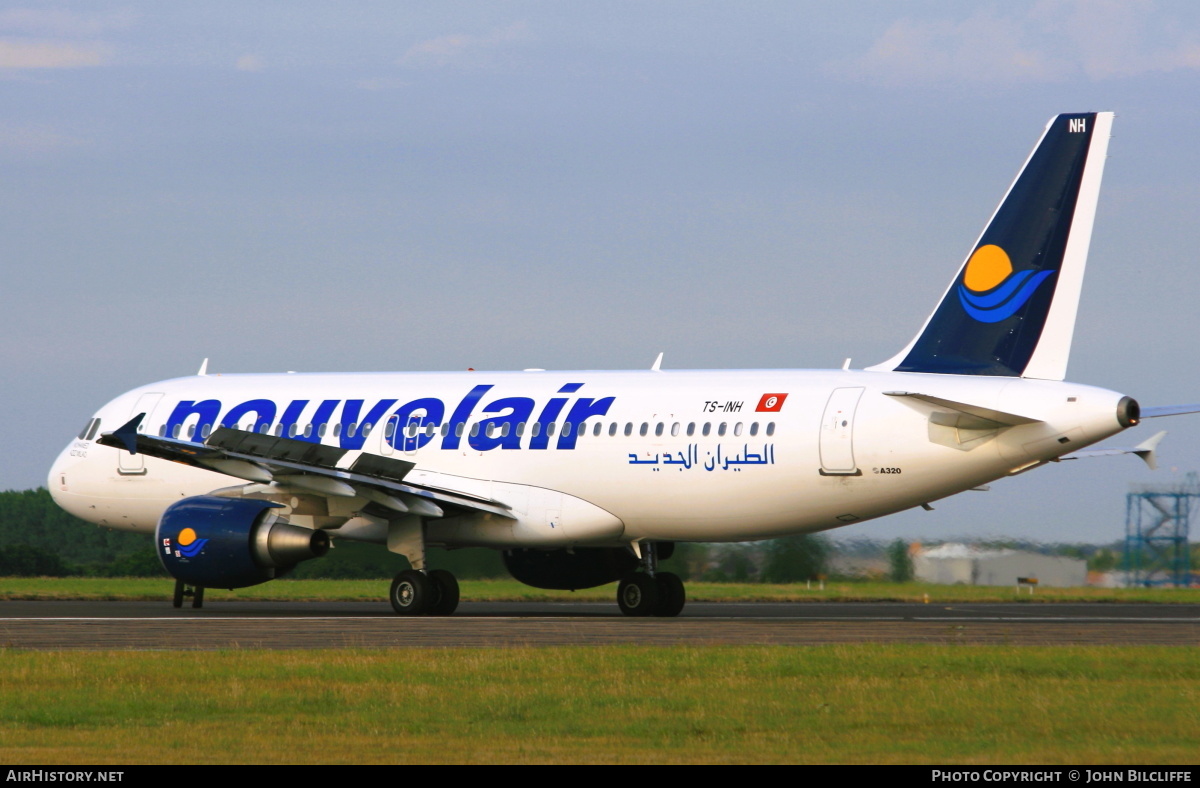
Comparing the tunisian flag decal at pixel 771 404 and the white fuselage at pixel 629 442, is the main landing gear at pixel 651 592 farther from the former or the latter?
the tunisian flag decal at pixel 771 404

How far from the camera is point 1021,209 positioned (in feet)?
90.0

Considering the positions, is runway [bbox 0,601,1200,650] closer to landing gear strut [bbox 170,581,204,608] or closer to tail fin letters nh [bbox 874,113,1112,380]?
landing gear strut [bbox 170,581,204,608]

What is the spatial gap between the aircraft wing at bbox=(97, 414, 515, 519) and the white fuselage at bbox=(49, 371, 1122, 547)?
0.65m

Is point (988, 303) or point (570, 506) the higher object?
point (988, 303)

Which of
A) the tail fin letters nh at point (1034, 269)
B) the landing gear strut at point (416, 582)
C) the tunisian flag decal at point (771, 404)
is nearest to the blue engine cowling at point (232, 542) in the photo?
the landing gear strut at point (416, 582)

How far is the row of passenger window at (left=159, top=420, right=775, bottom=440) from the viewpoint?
28453 mm

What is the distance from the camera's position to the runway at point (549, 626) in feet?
74.3

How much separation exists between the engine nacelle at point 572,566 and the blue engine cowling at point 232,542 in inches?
186

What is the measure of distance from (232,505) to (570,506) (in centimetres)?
Answer: 603

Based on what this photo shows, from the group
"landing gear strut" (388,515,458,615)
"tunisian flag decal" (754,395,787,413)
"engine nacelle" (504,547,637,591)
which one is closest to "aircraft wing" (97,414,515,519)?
"landing gear strut" (388,515,458,615)

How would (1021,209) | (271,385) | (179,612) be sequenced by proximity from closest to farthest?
(1021,209)
(179,612)
(271,385)

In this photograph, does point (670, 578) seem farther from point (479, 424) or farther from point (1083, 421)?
point (1083, 421)

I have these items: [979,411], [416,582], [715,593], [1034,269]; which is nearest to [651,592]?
[416,582]
